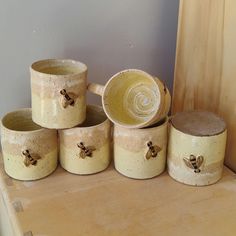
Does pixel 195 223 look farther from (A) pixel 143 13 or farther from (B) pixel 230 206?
(A) pixel 143 13

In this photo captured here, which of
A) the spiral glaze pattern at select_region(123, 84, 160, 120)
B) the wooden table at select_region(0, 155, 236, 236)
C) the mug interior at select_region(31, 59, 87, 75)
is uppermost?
the mug interior at select_region(31, 59, 87, 75)

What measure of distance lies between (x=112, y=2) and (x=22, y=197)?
374mm

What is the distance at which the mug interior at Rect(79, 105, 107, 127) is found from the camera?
695mm

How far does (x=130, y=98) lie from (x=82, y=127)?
4.0 inches

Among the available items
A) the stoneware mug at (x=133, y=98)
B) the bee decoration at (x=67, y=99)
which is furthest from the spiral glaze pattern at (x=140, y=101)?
the bee decoration at (x=67, y=99)

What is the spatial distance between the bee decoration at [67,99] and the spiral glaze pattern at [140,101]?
10 cm

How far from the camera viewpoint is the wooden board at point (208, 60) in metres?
0.65

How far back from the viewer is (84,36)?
715 millimetres

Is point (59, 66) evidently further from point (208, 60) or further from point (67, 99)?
point (208, 60)

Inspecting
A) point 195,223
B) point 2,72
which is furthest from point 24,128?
point 195,223

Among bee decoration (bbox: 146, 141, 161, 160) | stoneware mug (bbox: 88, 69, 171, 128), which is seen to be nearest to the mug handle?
stoneware mug (bbox: 88, 69, 171, 128)

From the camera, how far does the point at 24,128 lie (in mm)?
681

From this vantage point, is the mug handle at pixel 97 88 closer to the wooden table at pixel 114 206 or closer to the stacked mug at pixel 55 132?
the stacked mug at pixel 55 132

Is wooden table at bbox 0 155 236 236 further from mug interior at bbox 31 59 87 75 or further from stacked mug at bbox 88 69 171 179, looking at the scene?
mug interior at bbox 31 59 87 75
